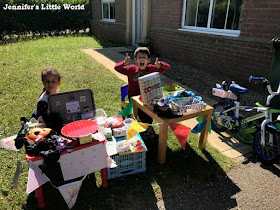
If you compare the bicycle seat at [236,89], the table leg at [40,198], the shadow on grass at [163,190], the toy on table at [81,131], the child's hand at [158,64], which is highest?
the child's hand at [158,64]

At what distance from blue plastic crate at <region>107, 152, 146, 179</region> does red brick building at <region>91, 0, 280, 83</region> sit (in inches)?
165

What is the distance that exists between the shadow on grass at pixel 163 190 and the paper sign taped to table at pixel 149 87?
0.92m

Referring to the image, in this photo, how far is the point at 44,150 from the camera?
2203 mm

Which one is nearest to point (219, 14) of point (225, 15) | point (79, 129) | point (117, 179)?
point (225, 15)

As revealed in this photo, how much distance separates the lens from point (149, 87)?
296 cm

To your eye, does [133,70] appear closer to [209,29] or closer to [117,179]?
[117,179]

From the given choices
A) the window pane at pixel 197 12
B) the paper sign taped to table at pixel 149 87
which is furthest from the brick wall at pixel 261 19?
the paper sign taped to table at pixel 149 87

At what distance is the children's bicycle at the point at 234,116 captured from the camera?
11.6 feet

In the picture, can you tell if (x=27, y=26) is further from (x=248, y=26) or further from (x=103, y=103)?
(x=248, y=26)

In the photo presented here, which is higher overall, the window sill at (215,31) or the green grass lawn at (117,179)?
the window sill at (215,31)

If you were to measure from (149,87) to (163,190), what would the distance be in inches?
51.1

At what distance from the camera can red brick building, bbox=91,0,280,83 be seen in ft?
17.7

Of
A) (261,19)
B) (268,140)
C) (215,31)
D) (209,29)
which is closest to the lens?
(268,140)

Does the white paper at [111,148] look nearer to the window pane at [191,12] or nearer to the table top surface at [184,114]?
the table top surface at [184,114]
